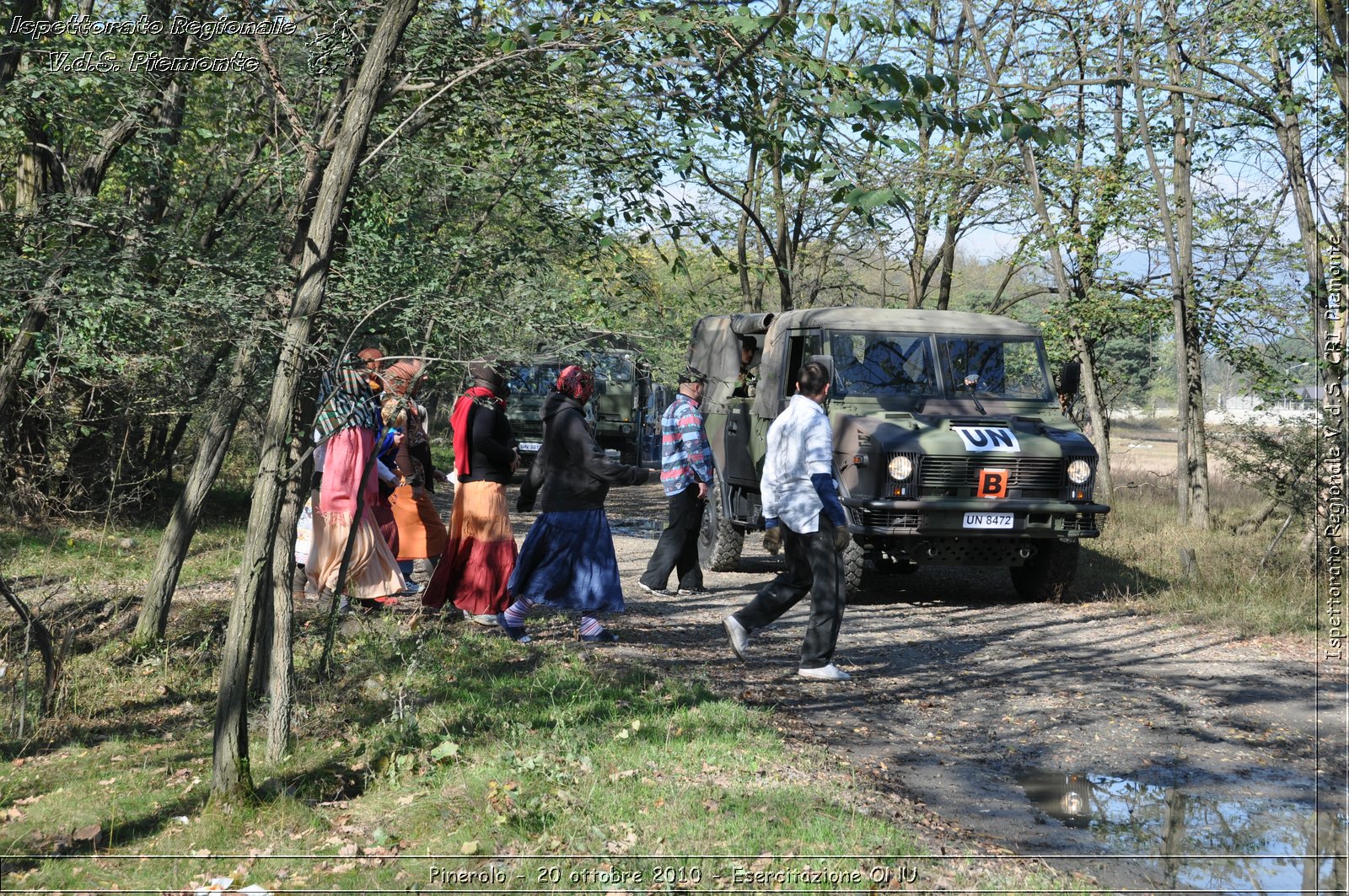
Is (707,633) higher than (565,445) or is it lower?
lower

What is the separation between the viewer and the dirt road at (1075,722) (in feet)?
16.1

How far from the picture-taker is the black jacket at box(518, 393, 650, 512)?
7828mm

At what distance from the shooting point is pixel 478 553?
828 cm

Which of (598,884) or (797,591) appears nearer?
(598,884)

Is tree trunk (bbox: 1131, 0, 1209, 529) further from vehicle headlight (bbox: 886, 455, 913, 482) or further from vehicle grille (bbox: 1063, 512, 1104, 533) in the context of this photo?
vehicle headlight (bbox: 886, 455, 913, 482)

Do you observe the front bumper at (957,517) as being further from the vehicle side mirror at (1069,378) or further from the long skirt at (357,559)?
the long skirt at (357,559)

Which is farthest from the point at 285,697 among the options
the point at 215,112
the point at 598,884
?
the point at 215,112

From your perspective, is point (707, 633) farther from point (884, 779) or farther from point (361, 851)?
point (361, 851)

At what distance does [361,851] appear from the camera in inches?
182

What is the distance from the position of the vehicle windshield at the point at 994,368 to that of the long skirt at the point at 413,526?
484 centimetres

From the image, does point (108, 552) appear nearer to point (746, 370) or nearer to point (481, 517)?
point (481, 517)

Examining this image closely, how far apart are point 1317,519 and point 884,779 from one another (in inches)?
285

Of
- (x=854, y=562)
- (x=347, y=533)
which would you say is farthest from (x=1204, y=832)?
(x=347, y=533)

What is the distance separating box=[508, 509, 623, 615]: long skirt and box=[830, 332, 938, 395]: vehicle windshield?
3.85 m
